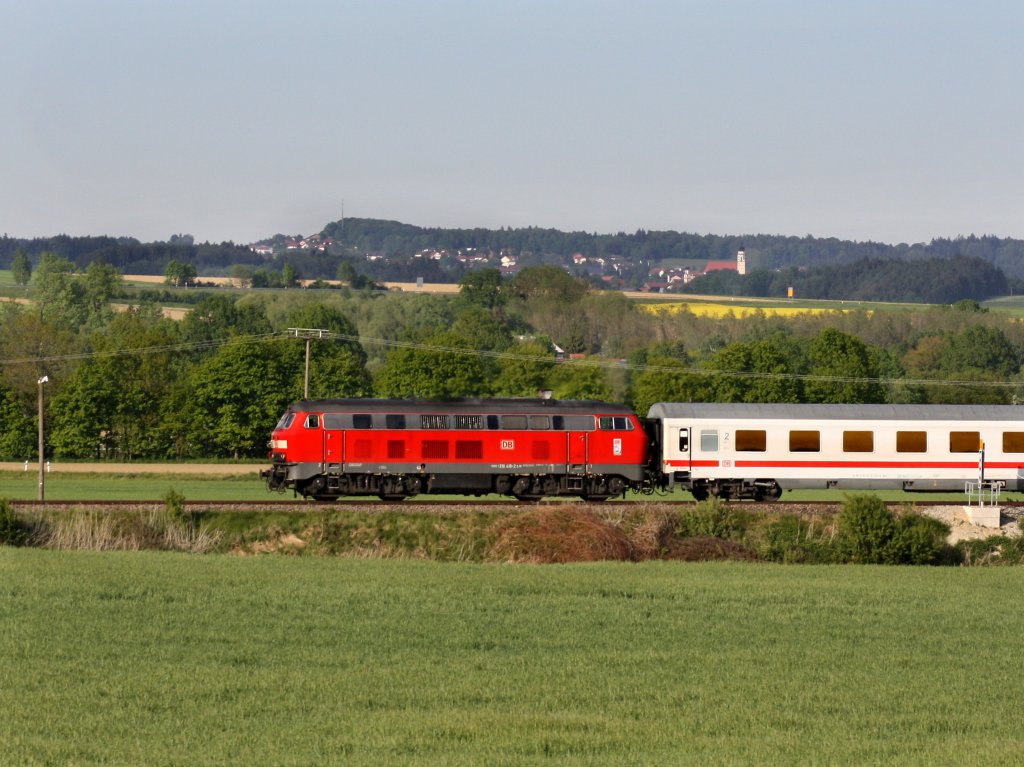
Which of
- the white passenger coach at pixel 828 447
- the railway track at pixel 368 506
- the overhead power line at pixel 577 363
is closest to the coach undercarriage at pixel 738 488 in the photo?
the white passenger coach at pixel 828 447

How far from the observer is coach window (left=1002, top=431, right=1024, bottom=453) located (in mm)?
50000

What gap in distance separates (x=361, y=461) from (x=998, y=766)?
1300 inches

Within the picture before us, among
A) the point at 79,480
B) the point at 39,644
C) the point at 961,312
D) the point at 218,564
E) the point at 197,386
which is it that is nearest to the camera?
the point at 39,644

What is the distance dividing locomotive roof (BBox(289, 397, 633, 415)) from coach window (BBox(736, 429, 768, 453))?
12.3 feet

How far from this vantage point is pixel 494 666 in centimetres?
2145

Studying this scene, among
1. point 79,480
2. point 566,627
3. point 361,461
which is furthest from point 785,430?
point 79,480

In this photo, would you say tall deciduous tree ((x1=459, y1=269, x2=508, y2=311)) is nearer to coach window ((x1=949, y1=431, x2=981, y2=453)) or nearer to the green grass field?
the green grass field

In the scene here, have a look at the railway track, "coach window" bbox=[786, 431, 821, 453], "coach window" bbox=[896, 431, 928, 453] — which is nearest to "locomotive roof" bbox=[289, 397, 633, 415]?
the railway track

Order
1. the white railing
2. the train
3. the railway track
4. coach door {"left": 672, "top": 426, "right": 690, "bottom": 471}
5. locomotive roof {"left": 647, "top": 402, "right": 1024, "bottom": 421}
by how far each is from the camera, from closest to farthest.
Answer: the railway track → the train → the white railing → coach door {"left": 672, "top": 426, "right": 690, "bottom": 471} → locomotive roof {"left": 647, "top": 402, "right": 1024, "bottom": 421}

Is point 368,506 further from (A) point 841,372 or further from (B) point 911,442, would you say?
(A) point 841,372

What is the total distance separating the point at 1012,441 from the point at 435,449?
1973 centimetres

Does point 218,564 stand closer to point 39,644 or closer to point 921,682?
point 39,644

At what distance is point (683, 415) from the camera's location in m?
49.3

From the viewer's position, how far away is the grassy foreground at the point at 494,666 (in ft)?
54.1
